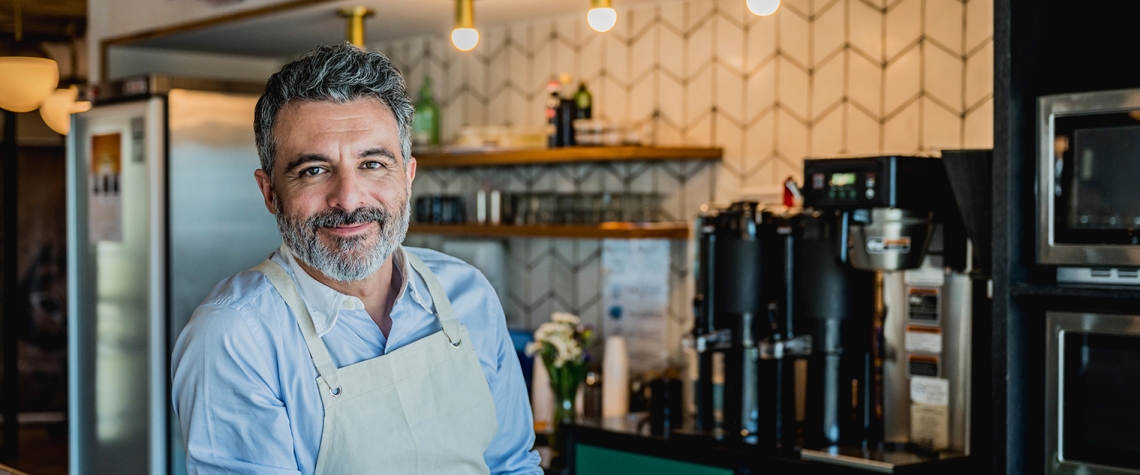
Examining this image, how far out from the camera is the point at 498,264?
407cm

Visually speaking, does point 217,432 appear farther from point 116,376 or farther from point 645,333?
point 116,376

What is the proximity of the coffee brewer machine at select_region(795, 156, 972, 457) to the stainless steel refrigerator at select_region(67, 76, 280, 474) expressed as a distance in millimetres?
2280

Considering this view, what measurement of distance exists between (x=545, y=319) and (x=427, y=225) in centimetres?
58

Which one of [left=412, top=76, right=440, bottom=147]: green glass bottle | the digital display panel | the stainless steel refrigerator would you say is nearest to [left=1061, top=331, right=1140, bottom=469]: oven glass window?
the digital display panel

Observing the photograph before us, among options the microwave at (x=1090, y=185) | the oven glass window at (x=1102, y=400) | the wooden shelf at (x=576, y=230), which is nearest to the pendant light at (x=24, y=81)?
the wooden shelf at (x=576, y=230)

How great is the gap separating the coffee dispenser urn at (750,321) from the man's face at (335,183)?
4.31ft

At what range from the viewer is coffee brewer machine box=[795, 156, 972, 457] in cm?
248

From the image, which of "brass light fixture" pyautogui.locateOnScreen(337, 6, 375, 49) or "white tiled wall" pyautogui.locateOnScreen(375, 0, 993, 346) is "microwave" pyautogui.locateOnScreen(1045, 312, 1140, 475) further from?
"brass light fixture" pyautogui.locateOnScreen(337, 6, 375, 49)

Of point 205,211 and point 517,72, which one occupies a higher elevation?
point 517,72

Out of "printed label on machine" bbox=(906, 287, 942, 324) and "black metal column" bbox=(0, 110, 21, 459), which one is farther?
"black metal column" bbox=(0, 110, 21, 459)

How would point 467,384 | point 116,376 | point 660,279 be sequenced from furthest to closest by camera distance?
point 116,376
point 660,279
point 467,384

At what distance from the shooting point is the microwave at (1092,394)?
6.81 feet

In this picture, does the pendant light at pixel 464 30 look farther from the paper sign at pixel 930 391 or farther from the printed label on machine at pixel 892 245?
the paper sign at pixel 930 391

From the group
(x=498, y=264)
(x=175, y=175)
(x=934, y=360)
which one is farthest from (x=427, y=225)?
(x=934, y=360)
